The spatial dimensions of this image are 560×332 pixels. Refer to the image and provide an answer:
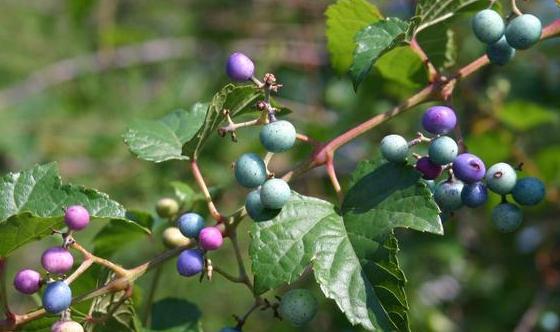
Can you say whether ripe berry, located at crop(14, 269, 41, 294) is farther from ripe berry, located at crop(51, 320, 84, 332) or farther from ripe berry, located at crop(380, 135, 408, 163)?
ripe berry, located at crop(380, 135, 408, 163)

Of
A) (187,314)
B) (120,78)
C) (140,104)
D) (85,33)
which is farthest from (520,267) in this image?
(85,33)

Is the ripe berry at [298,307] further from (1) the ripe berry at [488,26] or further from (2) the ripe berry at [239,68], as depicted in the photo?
(1) the ripe berry at [488,26]

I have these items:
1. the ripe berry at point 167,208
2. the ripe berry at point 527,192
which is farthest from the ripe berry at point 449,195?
the ripe berry at point 167,208

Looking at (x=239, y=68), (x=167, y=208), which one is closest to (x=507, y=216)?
(x=239, y=68)

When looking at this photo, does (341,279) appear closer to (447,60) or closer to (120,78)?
(447,60)

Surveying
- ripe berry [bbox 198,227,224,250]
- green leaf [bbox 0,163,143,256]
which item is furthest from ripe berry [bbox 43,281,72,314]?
ripe berry [bbox 198,227,224,250]

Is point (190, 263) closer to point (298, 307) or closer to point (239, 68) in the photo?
point (298, 307)
